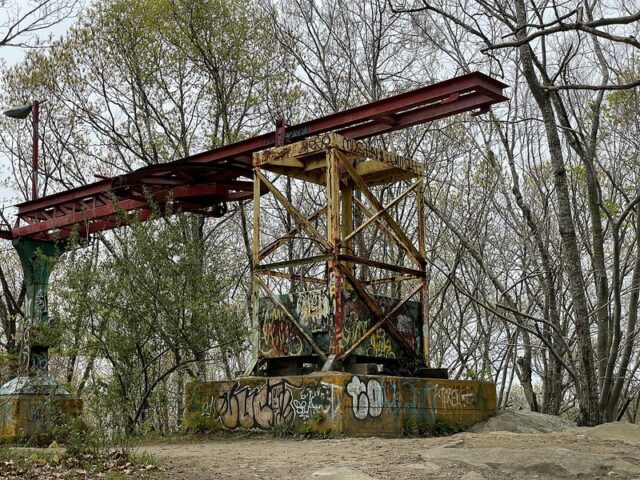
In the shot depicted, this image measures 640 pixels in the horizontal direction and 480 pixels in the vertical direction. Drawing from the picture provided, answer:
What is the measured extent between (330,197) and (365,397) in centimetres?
350

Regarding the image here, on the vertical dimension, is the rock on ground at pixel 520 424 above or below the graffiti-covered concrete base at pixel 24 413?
below

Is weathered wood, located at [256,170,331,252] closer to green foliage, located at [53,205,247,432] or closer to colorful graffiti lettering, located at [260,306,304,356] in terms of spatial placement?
colorful graffiti lettering, located at [260,306,304,356]

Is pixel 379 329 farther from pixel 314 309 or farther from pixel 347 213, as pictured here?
pixel 347 213

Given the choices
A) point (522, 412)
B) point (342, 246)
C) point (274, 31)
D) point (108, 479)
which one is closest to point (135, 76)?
point (274, 31)

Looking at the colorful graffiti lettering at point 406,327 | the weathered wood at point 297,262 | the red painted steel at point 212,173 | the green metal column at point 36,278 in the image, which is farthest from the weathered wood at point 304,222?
the green metal column at point 36,278

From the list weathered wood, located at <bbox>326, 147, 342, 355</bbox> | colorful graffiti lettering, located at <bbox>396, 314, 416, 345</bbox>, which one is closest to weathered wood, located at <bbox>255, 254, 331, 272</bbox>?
weathered wood, located at <bbox>326, 147, 342, 355</bbox>

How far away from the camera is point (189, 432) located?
14266 mm

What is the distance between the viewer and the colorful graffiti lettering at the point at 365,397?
40.2 feet

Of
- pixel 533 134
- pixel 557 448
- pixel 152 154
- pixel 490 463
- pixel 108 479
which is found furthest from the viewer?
pixel 152 154

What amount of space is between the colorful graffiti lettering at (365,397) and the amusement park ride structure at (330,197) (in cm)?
69

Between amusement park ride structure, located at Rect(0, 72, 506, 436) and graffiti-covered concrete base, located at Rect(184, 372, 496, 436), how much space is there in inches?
24.9

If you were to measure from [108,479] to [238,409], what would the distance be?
5798mm

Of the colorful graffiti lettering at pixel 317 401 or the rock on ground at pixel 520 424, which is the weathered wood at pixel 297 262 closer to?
the colorful graffiti lettering at pixel 317 401

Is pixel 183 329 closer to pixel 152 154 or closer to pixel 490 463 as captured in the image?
pixel 490 463
